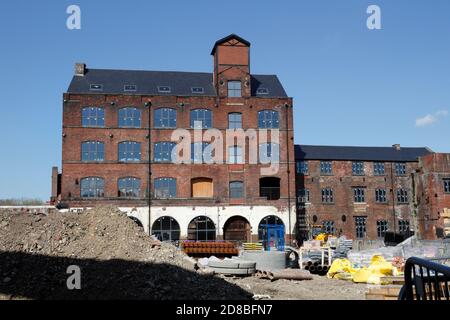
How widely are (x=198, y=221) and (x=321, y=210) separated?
39.4 feet

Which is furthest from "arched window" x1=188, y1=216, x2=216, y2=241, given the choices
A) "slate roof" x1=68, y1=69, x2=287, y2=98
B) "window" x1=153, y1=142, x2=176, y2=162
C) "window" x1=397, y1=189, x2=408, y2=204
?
"window" x1=397, y1=189, x2=408, y2=204

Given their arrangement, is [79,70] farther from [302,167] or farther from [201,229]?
[302,167]

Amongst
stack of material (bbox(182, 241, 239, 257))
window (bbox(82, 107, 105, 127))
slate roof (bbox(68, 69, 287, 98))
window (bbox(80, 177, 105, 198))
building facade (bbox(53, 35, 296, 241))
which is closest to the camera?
stack of material (bbox(182, 241, 239, 257))

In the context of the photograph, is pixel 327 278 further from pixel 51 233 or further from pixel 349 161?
pixel 349 161

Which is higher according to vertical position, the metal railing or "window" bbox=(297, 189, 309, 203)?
"window" bbox=(297, 189, 309, 203)

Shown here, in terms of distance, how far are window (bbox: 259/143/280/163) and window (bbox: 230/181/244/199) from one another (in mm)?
2645

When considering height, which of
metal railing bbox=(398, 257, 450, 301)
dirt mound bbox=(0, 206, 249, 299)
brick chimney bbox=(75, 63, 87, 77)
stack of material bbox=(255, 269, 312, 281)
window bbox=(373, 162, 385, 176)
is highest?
brick chimney bbox=(75, 63, 87, 77)

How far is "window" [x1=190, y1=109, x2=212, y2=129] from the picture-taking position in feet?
131

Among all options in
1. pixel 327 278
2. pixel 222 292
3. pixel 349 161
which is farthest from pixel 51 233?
pixel 349 161

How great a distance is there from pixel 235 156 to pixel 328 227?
1124 centimetres

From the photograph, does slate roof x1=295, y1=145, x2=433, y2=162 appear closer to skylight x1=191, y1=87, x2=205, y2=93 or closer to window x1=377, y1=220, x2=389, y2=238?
window x1=377, y1=220, x2=389, y2=238

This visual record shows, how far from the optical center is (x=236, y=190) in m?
39.7

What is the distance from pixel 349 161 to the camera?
45.5 meters

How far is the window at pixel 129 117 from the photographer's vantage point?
39.3 metres
